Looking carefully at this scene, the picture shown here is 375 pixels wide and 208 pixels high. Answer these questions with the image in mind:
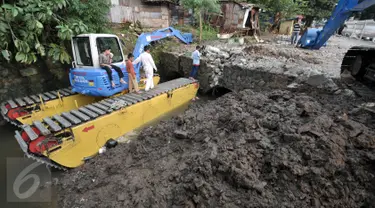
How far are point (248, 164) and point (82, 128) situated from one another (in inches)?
117

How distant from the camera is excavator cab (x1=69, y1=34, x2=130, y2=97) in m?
4.48

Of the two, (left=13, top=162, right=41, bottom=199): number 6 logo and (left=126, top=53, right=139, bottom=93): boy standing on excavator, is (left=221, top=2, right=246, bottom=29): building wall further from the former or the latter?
(left=13, top=162, right=41, bottom=199): number 6 logo

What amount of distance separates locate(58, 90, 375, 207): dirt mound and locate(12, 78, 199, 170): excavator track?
377 millimetres

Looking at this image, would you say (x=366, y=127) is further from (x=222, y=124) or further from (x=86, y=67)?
(x=86, y=67)

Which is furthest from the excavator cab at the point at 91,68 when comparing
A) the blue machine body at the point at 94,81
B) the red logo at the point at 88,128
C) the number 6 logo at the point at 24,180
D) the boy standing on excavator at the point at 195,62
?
the boy standing on excavator at the point at 195,62

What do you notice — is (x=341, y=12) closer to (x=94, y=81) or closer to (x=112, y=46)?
(x=112, y=46)

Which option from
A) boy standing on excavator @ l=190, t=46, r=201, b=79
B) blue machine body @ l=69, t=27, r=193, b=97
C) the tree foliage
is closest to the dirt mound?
blue machine body @ l=69, t=27, r=193, b=97

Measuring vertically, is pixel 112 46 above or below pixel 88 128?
above

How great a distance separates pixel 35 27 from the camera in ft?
14.8

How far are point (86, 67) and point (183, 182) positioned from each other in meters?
3.75

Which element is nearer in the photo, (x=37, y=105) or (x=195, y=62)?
(x=37, y=105)

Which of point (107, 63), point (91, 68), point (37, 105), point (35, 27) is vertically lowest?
point (37, 105)

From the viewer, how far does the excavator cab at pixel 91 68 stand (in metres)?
4.48

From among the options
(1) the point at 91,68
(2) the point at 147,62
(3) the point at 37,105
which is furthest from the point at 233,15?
(3) the point at 37,105
